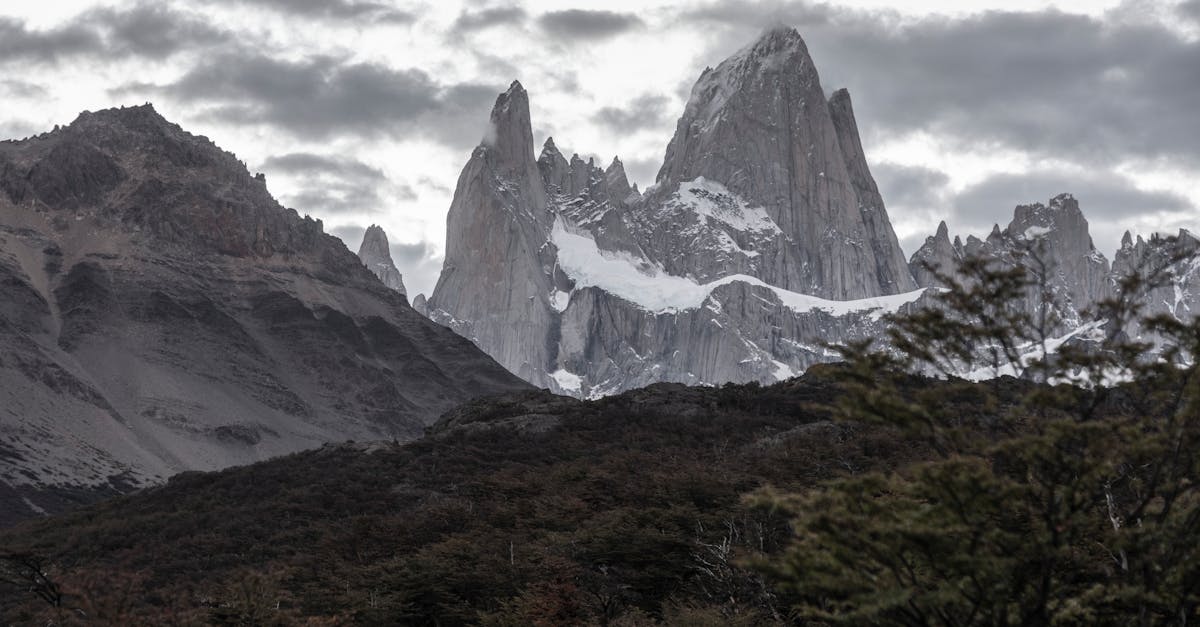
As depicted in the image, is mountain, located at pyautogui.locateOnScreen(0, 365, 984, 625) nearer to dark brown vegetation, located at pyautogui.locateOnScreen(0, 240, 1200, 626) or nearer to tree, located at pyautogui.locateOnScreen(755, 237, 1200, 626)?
dark brown vegetation, located at pyautogui.locateOnScreen(0, 240, 1200, 626)

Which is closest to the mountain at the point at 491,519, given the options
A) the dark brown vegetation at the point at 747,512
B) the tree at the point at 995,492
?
the dark brown vegetation at the point at 747,512

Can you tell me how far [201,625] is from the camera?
33.0 m

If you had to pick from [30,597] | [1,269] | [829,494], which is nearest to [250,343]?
[1,269]

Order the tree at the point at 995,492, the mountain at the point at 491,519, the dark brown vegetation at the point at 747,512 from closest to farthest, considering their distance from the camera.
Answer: the tree at the point at 995,492
the dark brown vegetation at the point at 747,512
the mountain at the point at 491,519

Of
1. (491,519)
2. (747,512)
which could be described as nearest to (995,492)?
(747,512)

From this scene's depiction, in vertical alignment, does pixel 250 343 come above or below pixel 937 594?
above

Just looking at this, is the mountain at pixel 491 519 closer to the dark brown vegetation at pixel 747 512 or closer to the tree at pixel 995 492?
the dark brown vegetation at pixel 747 512

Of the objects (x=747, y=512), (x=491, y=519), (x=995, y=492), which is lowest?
(x=491, y=519)

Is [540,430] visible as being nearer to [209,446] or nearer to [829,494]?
[209,446]

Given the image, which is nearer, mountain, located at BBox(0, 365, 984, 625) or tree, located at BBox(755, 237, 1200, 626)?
tree, located at BBox(755, 237, 1200, 626)

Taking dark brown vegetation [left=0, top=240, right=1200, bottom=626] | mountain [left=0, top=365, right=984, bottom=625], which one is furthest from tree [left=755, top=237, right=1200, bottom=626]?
mountain [left=0, top=365, right=984, bottom=625]

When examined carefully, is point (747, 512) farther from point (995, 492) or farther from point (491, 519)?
point (995, 492)

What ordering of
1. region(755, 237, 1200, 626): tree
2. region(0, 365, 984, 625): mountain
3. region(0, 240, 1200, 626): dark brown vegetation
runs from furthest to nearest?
1. region(0, 365, 984, 625): mountain
2. region(0, 240, 1200, 626): dark brown vegetation
3. region(755, 237, 1200, 626): tree

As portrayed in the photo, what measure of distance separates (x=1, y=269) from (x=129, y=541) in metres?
124
